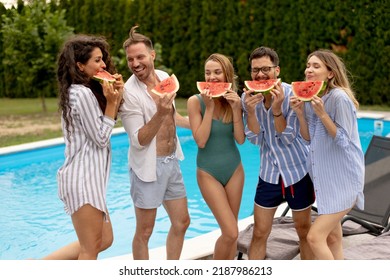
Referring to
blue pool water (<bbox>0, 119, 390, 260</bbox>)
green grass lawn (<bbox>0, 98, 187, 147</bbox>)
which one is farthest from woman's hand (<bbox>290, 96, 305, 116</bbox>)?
green grass lawn (<bbox>0, 98, 187, 147</bbox>)

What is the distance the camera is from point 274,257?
4148mm

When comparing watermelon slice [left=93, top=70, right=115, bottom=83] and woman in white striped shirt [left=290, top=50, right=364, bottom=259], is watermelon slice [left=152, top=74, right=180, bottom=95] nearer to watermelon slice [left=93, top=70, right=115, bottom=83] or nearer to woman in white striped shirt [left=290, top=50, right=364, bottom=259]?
watermelon slice [left=93, top=70, right=115, bottom=83]

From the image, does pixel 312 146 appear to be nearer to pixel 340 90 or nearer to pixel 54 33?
pixel 340 90

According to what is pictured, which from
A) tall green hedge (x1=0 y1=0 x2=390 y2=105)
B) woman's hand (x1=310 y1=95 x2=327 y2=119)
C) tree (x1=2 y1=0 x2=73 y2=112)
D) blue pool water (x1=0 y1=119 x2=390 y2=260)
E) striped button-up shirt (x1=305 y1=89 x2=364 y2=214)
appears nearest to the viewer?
woman's hand (x1=310 y1=95 x2=327 y2=119)

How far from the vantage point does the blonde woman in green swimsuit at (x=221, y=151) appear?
3.75 metres

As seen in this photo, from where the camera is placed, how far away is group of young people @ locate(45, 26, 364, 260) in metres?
3.19

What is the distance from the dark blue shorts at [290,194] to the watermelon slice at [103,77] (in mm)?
1382

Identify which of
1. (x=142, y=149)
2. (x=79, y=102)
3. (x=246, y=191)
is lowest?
(x=246, y=191)

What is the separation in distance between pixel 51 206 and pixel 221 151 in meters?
4.73

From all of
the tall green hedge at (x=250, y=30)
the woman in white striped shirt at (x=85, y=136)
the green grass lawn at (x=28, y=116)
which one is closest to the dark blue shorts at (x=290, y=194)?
the woman in white striped shirt at (x=85, y=136)

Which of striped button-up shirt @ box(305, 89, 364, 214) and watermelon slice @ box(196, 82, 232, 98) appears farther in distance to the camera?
watermelon slice @ box(196, 82, 232, 98)

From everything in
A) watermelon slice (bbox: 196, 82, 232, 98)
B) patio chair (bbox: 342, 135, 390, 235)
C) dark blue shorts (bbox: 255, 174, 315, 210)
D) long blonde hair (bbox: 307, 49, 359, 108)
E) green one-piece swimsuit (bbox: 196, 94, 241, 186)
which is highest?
long blonde hair (bbox: 307, 49, 359, 108)
